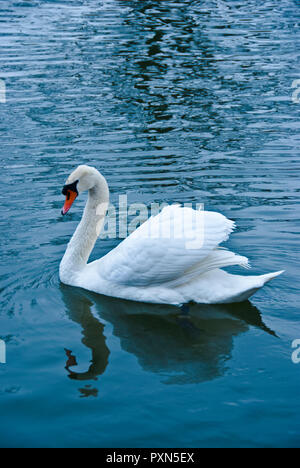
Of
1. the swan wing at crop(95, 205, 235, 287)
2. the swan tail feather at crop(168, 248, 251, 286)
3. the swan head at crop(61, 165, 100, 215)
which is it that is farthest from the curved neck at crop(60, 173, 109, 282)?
the swan tail feather at crop(168, 248, 251, 286)

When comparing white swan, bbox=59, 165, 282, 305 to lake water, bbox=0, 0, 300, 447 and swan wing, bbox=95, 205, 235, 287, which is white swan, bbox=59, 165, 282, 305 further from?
lake water, bbox=0, 0, 300, 447

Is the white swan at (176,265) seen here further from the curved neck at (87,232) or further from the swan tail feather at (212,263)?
the curved neck at (87,232)

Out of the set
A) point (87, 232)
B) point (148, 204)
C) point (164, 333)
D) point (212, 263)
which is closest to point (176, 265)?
point (212, 263)

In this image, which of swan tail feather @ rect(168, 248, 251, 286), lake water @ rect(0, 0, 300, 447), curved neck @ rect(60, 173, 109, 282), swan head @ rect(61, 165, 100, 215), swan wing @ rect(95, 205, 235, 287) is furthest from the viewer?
curved neck @ rect(60, 173, 109, 282)

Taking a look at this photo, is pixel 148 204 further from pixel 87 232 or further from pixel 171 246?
pixel 171 246

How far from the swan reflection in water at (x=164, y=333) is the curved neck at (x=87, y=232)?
0.27 m

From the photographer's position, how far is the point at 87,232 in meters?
7.86

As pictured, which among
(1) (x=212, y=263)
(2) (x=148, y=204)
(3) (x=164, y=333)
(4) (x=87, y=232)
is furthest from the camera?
(2) (x=148, y=204)

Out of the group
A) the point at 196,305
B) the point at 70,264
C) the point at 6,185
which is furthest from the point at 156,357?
the point at 6,185

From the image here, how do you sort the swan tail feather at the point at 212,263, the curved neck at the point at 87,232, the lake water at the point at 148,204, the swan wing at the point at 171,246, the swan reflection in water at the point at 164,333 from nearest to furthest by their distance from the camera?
the lake water at the point at 148,204, the swan reflection in water at the point at 164,333, the swan wing at the point at 171,246, the swan tail feather at the point at 212,263, the curved neck at the point at 87,232

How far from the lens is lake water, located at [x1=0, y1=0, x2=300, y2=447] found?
522cm

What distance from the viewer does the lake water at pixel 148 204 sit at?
5219mm

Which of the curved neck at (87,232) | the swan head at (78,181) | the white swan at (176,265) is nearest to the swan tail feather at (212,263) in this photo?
the white swan at (176,265)

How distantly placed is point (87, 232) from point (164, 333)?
1820mm
